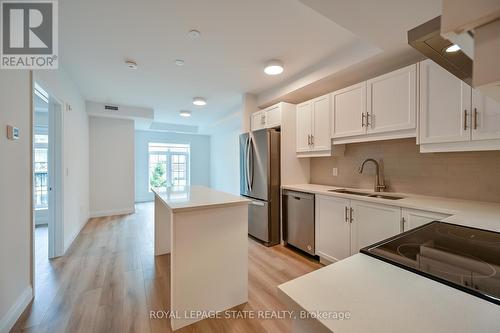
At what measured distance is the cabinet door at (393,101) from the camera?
6.31 feet

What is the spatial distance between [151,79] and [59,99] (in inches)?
46.8

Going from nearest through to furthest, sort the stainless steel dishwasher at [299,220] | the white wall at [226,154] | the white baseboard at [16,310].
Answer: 1. the white baseboard at [16,310]
2. the stainless steel dishwasher at [299,220]
3. the white wall at [226,154]

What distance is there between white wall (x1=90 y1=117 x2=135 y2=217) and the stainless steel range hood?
5679mm

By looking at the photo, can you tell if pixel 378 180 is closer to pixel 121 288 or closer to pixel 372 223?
pixel 372 223

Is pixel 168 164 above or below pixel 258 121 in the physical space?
below

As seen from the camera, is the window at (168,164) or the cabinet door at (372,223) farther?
the window at (168,164)

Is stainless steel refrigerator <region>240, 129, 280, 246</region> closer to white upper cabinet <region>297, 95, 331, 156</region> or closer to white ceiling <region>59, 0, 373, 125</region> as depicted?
white upper cabinet <region>297, 95, 331, 156</region>

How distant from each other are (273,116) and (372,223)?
2.00 meters

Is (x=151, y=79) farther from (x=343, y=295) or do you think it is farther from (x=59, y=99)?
(x=343, y=295)

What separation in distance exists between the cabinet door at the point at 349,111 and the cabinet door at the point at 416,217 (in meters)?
0.95

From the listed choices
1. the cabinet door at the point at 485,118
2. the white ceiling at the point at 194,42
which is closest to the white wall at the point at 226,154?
the white ceiling at the point at 194,42

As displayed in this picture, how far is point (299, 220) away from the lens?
283 cm

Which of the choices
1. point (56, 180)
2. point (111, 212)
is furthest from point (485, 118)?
point (111, 212)

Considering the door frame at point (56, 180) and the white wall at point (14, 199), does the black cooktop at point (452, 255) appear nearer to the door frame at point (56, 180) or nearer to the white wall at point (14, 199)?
Answer: the white wall at point (14, 199)
